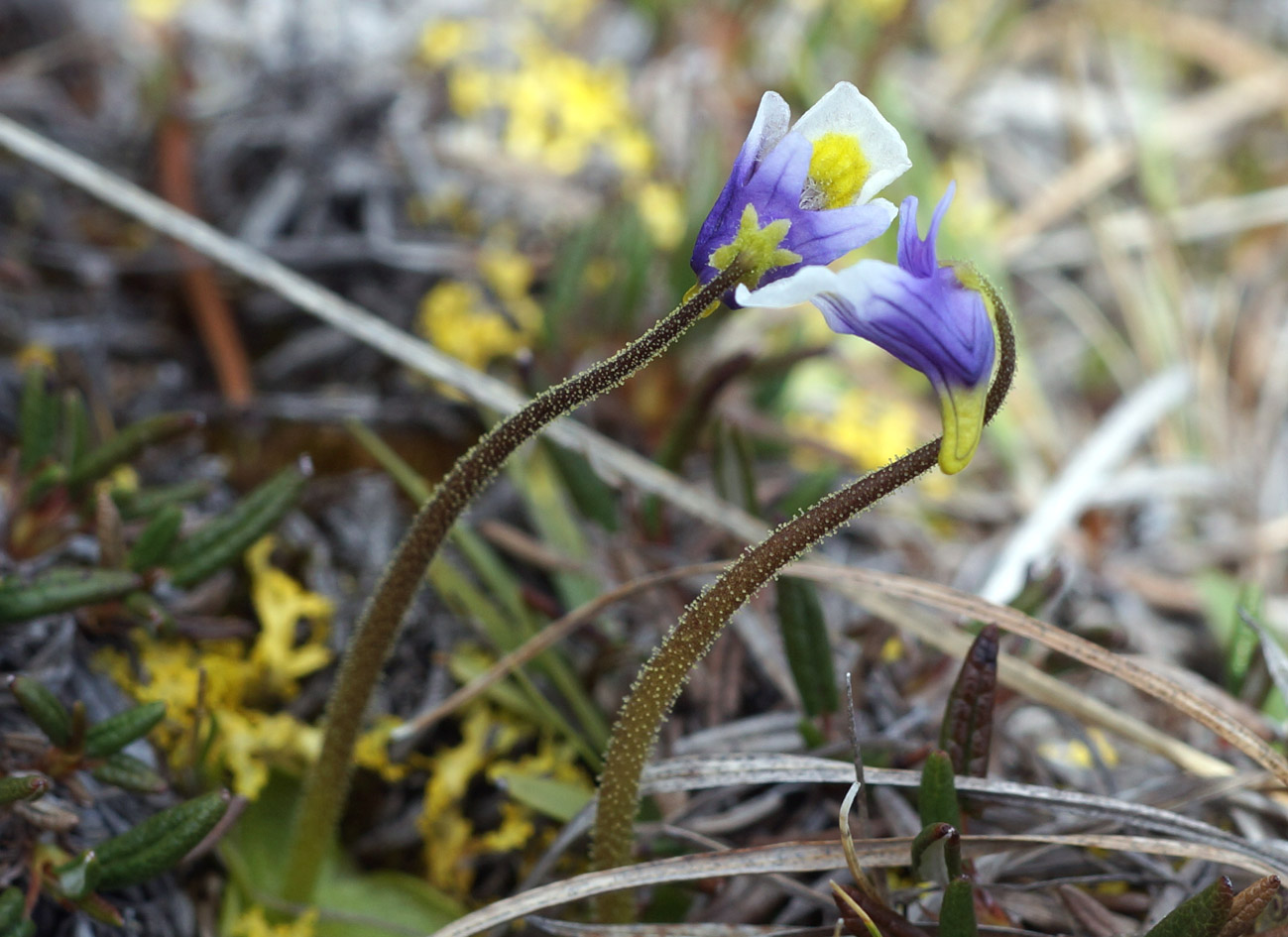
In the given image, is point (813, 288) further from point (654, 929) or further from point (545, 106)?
point (545, 106)

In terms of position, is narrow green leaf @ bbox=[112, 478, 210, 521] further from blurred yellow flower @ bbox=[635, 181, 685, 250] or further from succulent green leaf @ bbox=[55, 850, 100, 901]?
blurred yellow flower @ bbox=[635, 181, 685, 250]

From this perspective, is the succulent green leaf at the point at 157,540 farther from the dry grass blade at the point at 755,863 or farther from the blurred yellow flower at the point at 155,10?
the blurred yellow flower at the point at 155,10

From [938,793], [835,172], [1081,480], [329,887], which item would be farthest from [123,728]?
[1081,480]

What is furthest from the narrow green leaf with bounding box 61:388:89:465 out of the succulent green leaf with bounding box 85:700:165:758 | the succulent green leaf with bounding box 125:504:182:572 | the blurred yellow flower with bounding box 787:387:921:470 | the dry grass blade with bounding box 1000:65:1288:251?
the dry grass blade with bounding box 1000:65:1288:251

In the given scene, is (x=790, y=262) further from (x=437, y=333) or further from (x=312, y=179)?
(x=312, y=179)

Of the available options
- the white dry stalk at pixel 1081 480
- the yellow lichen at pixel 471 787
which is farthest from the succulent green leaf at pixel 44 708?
the white dry stalk at pixel 1081 480

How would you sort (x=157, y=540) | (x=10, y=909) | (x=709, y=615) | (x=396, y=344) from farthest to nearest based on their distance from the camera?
(x=396, y=344) < (x=157, y=540) < (x=10, y=909) < (x=709, y=615)
